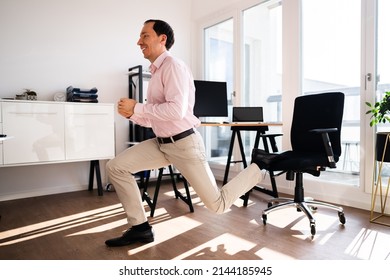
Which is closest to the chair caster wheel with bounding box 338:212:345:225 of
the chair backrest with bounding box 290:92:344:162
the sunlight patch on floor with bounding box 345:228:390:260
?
the sunlight patch on floor with bounding box 345:228:390:260

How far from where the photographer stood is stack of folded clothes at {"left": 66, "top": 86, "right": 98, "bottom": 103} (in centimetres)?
353

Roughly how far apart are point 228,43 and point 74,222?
3.41m

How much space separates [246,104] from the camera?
432 cm

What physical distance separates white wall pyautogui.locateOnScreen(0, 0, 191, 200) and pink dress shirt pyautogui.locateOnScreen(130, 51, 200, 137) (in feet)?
7.42

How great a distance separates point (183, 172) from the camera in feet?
6.47

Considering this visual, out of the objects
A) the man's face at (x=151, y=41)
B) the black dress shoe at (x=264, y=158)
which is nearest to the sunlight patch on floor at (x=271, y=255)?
the black dress shoe at (x=264, y=158)

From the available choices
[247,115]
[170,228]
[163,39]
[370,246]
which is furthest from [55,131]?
[370,246]

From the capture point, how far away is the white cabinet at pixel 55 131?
121 inches

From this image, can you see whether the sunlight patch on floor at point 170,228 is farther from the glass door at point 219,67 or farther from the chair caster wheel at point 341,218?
the glass door at point 219,67

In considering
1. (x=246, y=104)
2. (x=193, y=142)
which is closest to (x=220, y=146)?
(x=246, y=104)

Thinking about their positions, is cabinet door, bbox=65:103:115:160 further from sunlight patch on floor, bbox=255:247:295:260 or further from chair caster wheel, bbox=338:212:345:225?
chair caster wheel, bbox=338:212:345:225

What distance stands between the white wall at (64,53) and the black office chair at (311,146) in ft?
8.44

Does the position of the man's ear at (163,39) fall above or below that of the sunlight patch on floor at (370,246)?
above

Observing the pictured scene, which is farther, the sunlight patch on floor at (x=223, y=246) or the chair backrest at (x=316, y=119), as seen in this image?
the chair backrest at (x=316, y=119)
